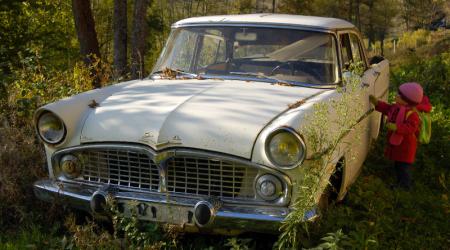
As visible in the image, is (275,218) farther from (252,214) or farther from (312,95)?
(312,95)

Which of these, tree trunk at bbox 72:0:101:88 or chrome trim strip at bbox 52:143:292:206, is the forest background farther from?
tree trunk at bbox 72:0:101:88

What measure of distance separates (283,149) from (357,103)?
105 centimetres

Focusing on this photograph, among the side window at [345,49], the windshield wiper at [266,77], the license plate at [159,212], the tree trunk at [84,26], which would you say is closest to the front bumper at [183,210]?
the license plate at [159,212]

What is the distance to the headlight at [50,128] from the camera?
3.64 meters

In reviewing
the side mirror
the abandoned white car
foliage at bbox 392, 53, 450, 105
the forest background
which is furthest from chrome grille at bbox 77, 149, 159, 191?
foliage at bbox 392, 53, 450, 105

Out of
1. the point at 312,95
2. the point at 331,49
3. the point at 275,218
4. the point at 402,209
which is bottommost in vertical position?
the point at 402,209

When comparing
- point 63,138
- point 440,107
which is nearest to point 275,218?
point 63,138

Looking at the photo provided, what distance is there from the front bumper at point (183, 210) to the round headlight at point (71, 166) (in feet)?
0.38

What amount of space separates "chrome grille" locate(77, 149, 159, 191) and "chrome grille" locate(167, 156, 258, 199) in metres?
0.14

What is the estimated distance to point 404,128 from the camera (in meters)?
4.76

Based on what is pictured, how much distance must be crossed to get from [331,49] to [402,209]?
148cm

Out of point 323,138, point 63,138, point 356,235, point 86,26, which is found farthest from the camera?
point 86,26

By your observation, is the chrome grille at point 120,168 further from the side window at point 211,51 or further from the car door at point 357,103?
the side window at point 211,51

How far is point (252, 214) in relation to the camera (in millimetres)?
3133
